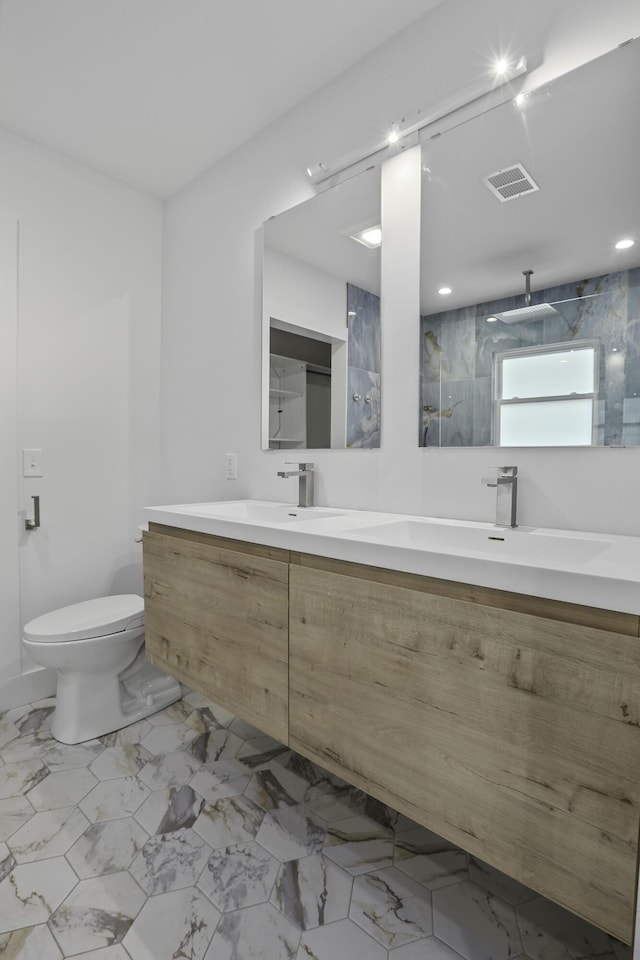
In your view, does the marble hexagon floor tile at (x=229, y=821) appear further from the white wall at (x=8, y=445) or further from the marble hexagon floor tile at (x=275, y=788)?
the white wall at (x=8, y=445)

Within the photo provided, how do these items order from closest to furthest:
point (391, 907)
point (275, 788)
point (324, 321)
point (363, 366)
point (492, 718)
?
point (492, 718) → point (391, 907) → point (275, 788) → point (363, 366) → point (324, 321)

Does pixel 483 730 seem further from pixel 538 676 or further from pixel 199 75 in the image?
pixel 199 75

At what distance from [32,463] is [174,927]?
5.66 ft

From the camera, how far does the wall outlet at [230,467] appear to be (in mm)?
2164

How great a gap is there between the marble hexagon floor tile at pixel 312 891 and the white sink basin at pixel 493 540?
0.82 metres

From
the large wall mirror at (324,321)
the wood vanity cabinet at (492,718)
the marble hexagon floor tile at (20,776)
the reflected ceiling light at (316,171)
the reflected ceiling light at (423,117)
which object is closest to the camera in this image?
the wood vanity cabinet at (492,718)

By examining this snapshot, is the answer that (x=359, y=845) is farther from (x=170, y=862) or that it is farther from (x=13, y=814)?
(x=13, y=814)

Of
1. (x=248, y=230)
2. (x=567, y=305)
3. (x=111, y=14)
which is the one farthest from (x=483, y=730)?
(x=111, y=14)

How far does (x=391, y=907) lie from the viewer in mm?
1130

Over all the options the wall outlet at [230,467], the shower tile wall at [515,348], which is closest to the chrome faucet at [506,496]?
the shower tile wall at [515,348]

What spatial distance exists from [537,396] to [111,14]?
171 centimetres

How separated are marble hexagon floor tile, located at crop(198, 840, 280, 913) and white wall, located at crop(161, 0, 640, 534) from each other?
1.01 meters

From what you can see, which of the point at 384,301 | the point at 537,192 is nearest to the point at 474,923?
the point at 384,301

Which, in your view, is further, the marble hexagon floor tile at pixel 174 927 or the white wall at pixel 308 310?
the white wall at pixel 308 310
